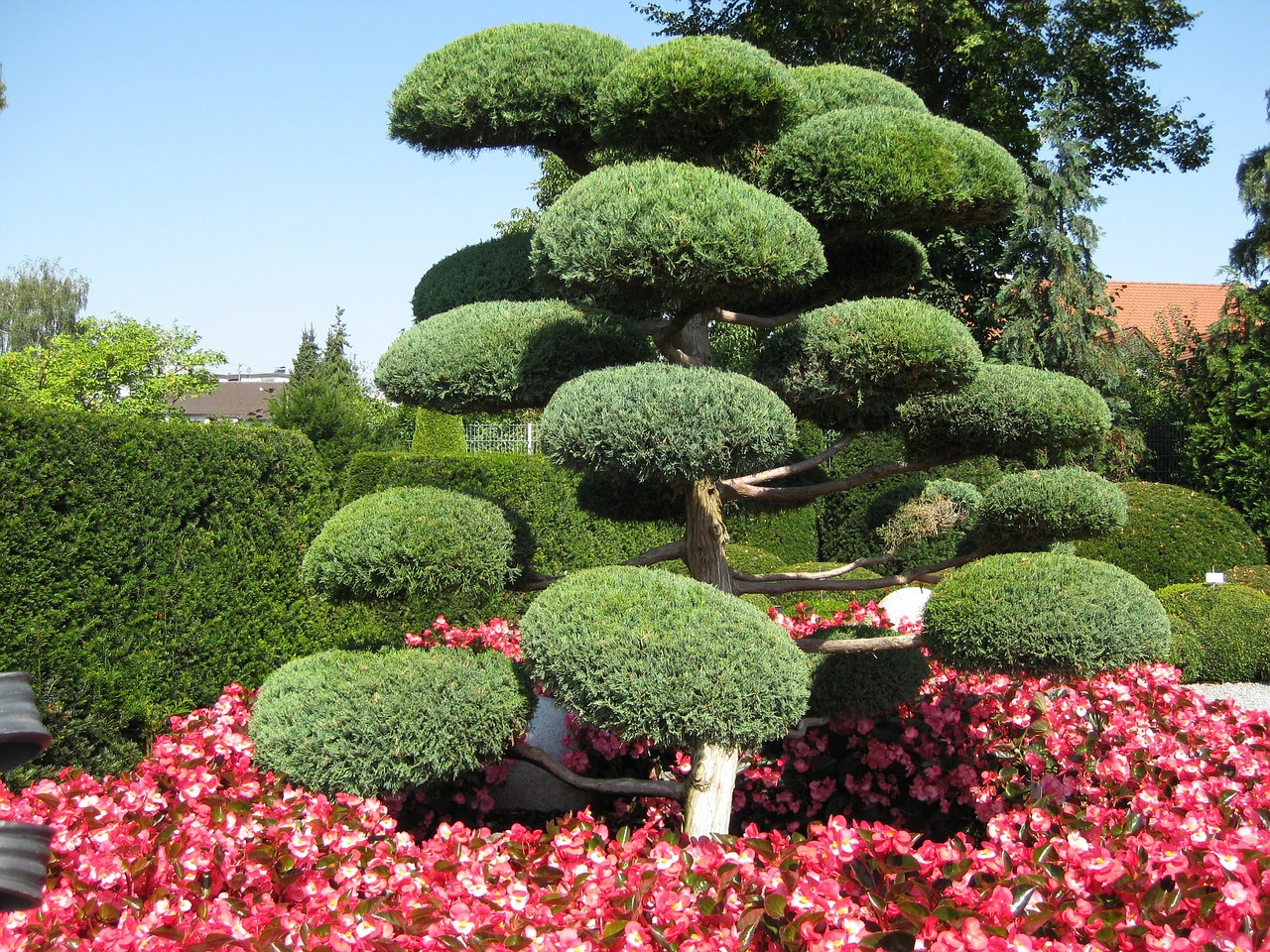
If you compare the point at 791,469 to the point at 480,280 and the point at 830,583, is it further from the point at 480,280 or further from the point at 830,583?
the point at 480,280

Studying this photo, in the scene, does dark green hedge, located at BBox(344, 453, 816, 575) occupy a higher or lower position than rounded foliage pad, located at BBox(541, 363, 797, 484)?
lower

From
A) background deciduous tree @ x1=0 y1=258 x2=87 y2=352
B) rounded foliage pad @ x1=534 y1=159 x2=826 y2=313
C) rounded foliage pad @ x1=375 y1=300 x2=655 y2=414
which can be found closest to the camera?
rounded foliage pad @ x1=534 y1=159 x2=826 y2=313

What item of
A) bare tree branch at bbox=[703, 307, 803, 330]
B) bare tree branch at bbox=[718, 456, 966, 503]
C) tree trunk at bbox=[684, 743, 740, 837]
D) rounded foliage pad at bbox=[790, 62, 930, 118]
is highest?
rounded foliage pad at bbox=[790, 62, 930, 118]

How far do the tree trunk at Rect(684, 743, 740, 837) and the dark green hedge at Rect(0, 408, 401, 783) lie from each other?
10.1 ft

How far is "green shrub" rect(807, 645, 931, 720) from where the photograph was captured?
462 centimetres

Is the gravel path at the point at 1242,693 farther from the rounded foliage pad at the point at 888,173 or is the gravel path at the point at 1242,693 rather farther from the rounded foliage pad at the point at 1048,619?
the rounded foliage pad at the point at 888,173

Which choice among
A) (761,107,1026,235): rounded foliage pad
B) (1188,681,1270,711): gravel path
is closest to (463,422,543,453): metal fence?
(1188,681,1270,711): gravel path

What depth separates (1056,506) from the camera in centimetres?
415

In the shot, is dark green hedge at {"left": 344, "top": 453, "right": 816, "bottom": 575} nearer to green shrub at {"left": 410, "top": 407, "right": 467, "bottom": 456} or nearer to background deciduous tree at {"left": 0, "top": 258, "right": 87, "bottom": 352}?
green shrub at {"left": 410, "top": 407, "right": 467, "bottom": 456}

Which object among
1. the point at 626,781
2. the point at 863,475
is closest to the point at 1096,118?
the point at 863,475

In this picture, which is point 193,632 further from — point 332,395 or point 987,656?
point 332,395

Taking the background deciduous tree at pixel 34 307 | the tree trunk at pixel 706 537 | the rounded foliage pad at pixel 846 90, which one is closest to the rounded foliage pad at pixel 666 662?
the tree trunk at pixel 706 537

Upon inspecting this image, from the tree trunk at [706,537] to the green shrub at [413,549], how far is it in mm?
756

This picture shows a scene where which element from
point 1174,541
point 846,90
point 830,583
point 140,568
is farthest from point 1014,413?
point 1174,541
